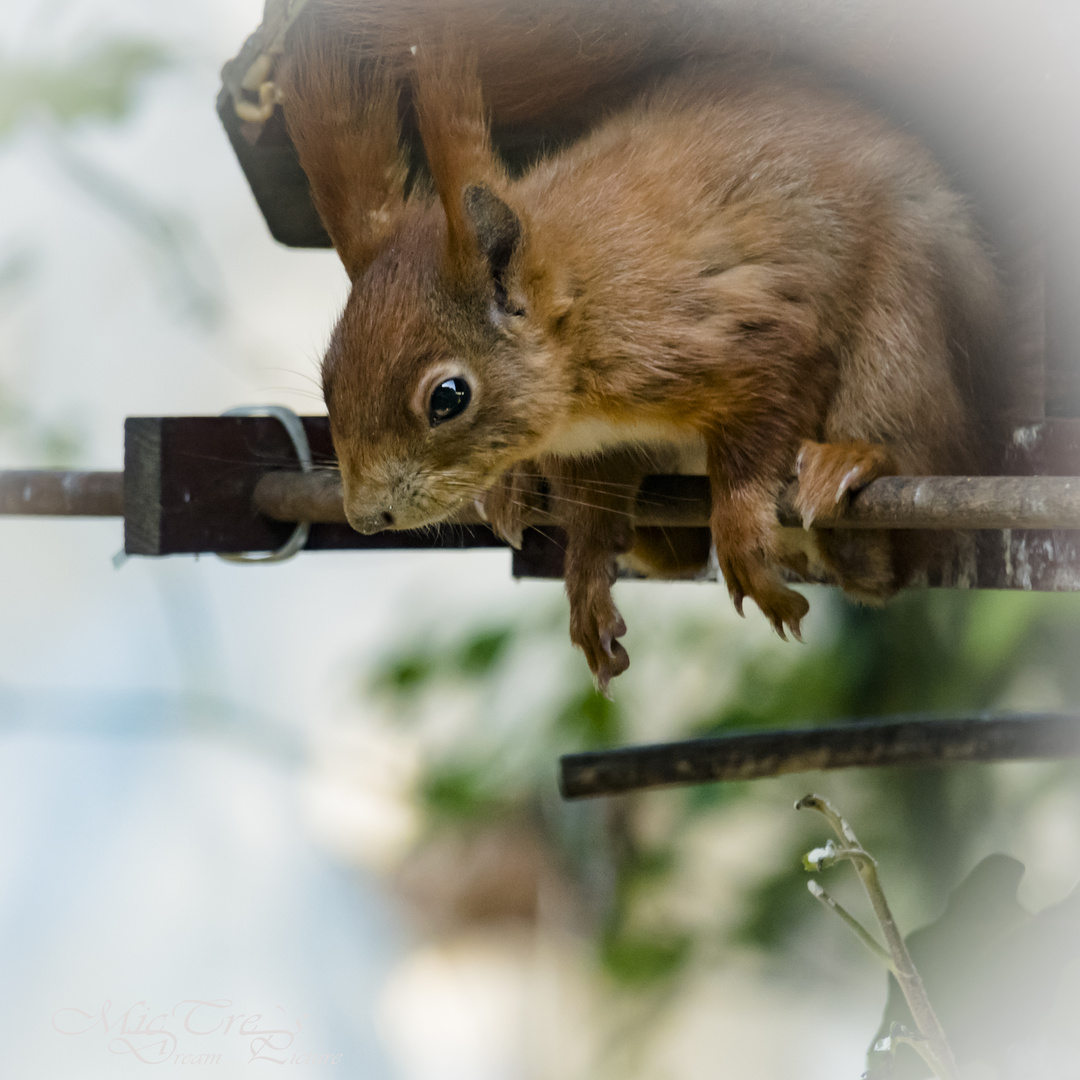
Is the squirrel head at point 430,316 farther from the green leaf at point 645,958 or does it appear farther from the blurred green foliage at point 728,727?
the green leaf at point 645,958

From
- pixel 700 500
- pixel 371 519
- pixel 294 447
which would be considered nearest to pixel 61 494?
pixel 294 447

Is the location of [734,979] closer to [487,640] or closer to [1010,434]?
[487,640]

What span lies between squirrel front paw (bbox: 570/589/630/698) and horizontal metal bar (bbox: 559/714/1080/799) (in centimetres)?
7

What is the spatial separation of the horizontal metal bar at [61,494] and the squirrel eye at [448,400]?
0.40m

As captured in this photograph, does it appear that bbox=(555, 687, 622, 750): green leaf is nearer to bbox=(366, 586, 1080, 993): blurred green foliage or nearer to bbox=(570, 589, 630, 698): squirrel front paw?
bbox=(366, 586, 1080, 993): blurred green foliage

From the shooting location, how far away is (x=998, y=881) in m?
0.86

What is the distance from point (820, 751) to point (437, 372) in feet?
1.63

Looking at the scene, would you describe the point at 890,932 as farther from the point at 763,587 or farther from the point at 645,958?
the point at 645,958

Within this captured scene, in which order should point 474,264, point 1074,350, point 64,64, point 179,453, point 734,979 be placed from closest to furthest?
point 474,264
point 1074,350
point 179,453
point 734,979
point 64,64

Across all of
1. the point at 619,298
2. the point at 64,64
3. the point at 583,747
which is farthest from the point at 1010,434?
the point at 64,64

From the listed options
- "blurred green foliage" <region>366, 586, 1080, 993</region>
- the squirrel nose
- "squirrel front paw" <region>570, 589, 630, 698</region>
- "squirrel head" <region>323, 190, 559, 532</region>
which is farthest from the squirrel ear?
"blurred green foliage" <region>366, 586, 1080, 993</region>

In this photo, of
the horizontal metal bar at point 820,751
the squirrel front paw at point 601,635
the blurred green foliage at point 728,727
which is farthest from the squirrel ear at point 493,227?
the blurred green foliage at point 728,727

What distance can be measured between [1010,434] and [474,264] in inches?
17.4

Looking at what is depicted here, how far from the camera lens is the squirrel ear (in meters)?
0.75
